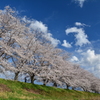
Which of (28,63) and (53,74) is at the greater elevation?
(28,63)

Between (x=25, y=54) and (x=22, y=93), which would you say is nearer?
(x=22, y=93)

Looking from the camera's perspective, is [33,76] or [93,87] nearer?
[33,76]

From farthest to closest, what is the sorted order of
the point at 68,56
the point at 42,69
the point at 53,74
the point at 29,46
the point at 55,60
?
1. the point at 68,56
2. the point at 55,60
3. the point at 53,74
4. the point at 42,69
5. the point at 29,46

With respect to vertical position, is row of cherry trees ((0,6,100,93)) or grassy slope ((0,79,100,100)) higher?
row of cherry trees ((0,6,100,93))

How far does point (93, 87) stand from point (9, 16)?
62.1 m

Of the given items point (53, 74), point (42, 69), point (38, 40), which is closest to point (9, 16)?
point (38, 40)

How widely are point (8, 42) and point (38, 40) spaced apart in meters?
10.8

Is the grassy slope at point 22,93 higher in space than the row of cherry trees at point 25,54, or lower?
lower

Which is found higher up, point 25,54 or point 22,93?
point 25,54

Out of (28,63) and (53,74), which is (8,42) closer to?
(28,63)

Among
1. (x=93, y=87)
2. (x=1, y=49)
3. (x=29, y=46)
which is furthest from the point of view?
(x=93, y=87)

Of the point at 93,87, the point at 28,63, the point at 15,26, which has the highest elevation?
the point at 15,26

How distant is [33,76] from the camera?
28297mm

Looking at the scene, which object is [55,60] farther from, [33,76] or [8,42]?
[8,42]
